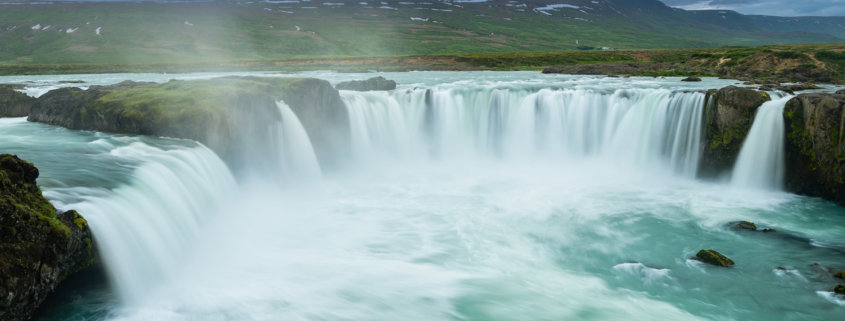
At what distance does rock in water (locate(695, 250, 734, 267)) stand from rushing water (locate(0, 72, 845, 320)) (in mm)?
297

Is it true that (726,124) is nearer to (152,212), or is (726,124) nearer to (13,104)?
(152,212)

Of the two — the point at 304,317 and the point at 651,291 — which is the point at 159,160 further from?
the point at 651,291

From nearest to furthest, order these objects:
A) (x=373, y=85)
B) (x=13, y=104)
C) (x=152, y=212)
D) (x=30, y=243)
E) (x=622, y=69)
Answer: (x=30, y=243)
(x=152, y=212)
(x=13, y=104)
(x=373, y=85)
(x=622, y=69)

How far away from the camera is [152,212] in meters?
12.2

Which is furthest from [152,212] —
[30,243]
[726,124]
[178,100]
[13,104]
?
[726,124]

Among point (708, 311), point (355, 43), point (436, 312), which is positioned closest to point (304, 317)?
point (436, 312)

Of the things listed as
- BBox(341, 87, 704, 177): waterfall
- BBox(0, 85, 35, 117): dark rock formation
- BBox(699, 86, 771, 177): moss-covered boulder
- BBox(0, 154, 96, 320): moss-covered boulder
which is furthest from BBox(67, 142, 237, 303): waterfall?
BBox(699, 86, 771, 177): moss-covered boulder

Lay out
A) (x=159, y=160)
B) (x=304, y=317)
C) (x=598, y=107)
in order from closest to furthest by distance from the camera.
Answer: (x=304, y=317)
(x=159, y=160)
(x=598, y=107)

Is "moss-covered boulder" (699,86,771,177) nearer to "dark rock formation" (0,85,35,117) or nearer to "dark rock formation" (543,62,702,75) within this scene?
"dark rock formation" (543,62,702,75)

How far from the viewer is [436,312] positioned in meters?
11.0

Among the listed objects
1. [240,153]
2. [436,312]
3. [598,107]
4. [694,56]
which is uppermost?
[694,56]

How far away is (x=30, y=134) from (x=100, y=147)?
563 centimetres

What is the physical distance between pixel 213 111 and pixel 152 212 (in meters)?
7.93

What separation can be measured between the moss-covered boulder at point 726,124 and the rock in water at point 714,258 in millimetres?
9904
